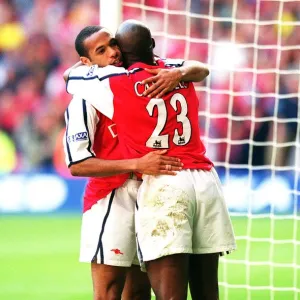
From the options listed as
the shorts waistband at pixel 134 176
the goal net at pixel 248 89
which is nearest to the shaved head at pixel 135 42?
the shorts waistband at pixel 134 176

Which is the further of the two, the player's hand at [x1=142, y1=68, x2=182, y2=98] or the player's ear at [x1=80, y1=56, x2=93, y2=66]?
the player's ear at [x1=80, y1=56, x2=93, y2=66]

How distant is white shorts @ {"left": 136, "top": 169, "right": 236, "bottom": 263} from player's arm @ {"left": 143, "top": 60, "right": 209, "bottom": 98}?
0.35 m

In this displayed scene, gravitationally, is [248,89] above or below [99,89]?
below

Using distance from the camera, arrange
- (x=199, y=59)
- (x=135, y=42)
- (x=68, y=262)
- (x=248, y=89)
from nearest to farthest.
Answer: (x=135, y=42) < (x=68, y=262) < (x=248, y=89) < (x=199, y=59)

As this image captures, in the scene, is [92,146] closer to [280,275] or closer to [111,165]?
[111,165]

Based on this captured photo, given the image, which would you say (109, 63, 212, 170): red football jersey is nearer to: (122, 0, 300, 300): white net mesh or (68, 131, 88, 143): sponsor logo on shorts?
(68, 131, 88, 143): sponsor logo on shorts

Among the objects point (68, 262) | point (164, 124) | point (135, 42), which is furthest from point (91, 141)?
point (68, 262)

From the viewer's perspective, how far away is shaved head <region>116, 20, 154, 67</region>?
12.1 feet

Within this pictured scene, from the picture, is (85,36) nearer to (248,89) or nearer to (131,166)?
(131,166)

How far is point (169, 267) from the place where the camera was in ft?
11.7

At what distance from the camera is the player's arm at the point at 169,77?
12.0 ft

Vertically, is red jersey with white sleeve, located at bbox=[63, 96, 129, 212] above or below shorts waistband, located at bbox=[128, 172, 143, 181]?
above

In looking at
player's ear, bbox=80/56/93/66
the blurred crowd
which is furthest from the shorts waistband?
the blurred crowd

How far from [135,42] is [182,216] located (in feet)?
2.47
